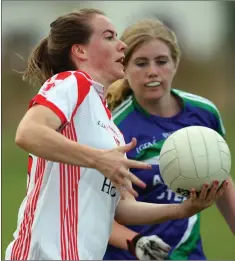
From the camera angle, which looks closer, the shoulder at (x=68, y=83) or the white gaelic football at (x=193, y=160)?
the shoulder at (x=68, y=83)

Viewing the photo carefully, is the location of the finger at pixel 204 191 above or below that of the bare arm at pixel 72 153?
below

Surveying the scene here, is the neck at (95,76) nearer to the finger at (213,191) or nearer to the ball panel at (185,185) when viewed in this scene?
the ball panel at (185,185)

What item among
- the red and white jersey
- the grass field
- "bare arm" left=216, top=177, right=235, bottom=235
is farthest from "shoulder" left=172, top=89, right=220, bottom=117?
the grass field

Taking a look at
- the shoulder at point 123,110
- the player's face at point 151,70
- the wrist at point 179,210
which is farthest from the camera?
the shoulder at point 123,110

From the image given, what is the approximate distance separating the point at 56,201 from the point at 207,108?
76.2 inches

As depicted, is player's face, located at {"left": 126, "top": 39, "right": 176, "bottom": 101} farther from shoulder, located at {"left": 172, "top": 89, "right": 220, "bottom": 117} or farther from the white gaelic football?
the white gaelic football

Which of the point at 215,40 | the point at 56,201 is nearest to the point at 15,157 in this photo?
the point at 215,40

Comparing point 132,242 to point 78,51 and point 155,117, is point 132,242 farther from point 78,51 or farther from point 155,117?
point 78,51

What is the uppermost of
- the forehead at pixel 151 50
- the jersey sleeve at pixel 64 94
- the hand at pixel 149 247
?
the forehead at pixel 151 50

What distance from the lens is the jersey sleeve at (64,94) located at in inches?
147

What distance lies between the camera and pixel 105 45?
4.32 metres

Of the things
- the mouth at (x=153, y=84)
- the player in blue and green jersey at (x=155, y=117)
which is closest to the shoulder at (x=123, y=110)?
the player in blue and green jersey at (x=155, y=117)

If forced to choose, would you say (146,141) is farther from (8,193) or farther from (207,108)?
(8,193)

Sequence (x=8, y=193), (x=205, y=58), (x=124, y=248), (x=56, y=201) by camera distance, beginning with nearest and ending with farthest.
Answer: (x=56, y=201) → (x=124, y=248) → (x=8, y=193) → (x=205, y=58)
